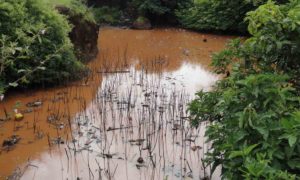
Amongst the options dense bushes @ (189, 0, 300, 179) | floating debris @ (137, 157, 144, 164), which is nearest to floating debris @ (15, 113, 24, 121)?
floating debris @ (137, 157, 144, 164)

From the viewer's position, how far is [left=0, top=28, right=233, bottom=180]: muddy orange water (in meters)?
3.92

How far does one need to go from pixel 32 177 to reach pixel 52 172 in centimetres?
20

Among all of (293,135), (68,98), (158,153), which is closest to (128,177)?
(158,153)

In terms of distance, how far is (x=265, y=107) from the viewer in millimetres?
2393

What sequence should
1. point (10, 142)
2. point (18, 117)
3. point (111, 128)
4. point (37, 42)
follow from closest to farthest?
point (10, 142) → point (111, 128) → point (18, 117) → point (37, 42)

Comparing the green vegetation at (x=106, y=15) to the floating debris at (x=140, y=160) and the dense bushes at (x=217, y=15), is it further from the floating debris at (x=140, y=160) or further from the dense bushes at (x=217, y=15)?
the floating debris at (x=140, y=160)

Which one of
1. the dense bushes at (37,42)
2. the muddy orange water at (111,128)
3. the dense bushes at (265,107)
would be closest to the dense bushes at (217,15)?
the muddy orange water at (111,128)

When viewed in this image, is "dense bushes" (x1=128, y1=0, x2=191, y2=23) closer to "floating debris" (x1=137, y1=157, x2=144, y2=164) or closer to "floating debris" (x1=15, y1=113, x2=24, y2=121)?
"floating debris" (x1=15, y1=113, x2=24, y2=121)

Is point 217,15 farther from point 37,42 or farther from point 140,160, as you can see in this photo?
point 140,160

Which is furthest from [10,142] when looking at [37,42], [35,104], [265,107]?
[265,107]

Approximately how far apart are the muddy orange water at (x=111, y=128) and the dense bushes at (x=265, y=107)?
0.92 m

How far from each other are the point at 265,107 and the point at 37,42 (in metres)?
4.67

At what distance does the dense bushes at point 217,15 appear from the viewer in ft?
39.2

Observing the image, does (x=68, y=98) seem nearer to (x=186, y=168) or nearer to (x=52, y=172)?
(x=52, y=172)
